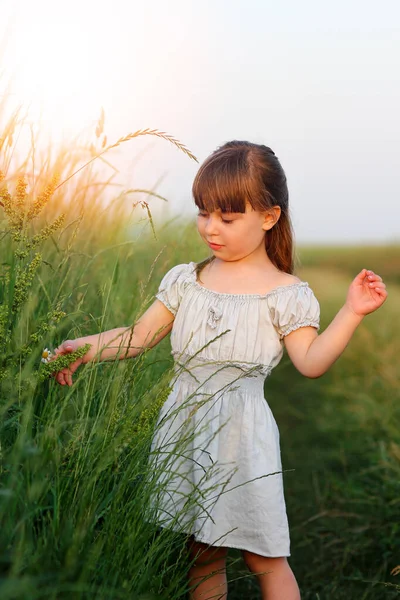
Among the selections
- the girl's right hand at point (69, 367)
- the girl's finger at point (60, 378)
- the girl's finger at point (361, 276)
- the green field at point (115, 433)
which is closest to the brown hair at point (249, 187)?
the green field at point (115, 433)

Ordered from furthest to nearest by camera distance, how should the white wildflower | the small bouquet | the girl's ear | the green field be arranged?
the girl's ear, the white wildflower, the small bouquet, the green field

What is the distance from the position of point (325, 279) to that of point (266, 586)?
8348mm

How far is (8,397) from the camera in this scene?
195 centimetres

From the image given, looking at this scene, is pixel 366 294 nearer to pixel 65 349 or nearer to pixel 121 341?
pixel 121 341

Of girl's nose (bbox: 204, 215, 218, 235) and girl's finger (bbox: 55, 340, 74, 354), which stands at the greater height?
girl's nose (bbox: 204, 215, 218, 235)

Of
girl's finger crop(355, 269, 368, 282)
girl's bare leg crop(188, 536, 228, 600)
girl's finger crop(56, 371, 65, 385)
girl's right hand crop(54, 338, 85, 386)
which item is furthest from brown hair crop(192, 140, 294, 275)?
girl's bare leg crop(188, 536, 228, 600)

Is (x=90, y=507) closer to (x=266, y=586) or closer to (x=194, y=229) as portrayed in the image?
(x=266, y=586)

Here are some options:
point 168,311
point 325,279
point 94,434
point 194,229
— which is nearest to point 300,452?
point 194,229

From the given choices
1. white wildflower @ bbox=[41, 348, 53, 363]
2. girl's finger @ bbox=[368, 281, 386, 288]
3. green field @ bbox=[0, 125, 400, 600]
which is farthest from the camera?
girl's finger @ bbox=[368, 281, 386, 288]

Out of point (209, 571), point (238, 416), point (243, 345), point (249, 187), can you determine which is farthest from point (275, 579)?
point (249, 187)

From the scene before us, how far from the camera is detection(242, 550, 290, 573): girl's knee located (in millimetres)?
2387

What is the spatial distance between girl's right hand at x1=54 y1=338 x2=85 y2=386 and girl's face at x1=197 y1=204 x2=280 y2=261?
518mm

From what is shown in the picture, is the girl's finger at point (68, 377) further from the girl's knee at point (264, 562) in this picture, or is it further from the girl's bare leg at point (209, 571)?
the girl's knee at point (264, 562)

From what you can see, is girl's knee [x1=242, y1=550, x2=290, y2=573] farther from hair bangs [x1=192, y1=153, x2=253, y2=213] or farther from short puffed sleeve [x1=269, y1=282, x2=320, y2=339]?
hair bangs [x1=192, y1=153, x2=253, y2=213]
